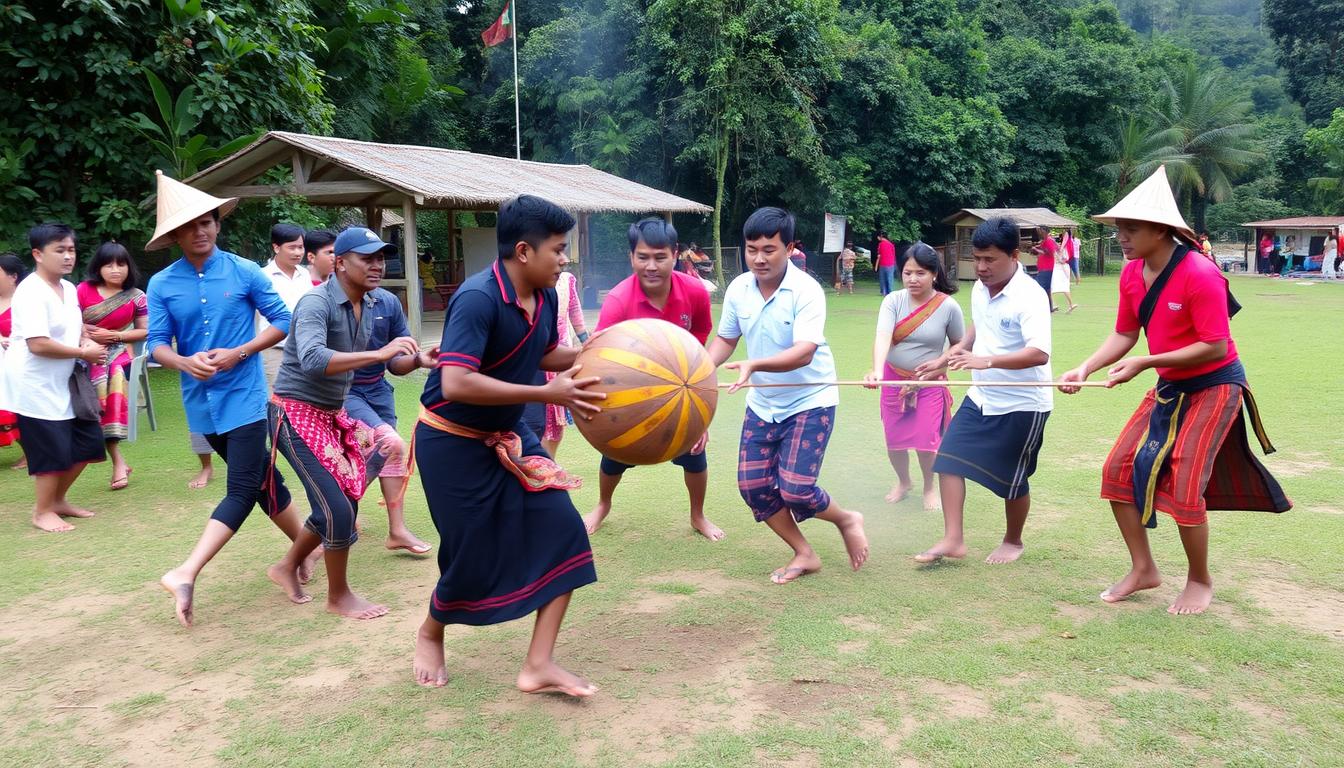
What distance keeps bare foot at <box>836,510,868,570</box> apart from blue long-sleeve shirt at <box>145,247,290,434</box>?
314 cm

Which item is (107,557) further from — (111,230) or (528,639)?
(111,230)

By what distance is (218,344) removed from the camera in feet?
17.2

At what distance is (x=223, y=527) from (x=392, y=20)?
15477 mm

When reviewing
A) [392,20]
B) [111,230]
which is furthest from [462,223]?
[111,230]

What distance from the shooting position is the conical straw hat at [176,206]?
496 cm

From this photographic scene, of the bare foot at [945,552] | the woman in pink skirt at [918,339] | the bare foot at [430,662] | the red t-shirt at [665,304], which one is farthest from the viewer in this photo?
the woman in pink skirt at [918,339]

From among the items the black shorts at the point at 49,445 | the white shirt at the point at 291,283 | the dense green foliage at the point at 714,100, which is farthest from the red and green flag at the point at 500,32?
the black shorts at the point at 49,445

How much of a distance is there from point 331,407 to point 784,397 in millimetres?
2299

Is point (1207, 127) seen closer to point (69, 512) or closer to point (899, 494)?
point (899, 494)

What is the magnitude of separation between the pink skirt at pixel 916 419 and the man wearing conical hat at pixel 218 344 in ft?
12.7

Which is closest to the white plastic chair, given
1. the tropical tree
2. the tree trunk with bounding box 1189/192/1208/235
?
the tropical tree

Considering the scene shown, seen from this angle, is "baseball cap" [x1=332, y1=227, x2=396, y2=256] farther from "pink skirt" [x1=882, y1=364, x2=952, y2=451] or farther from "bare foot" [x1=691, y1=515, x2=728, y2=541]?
"pink skirt" [x1=882, y1=364, x2=952, y2=451]

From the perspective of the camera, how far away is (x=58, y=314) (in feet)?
21.4

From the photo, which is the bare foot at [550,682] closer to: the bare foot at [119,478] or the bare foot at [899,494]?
the bare foot at [899,494]
